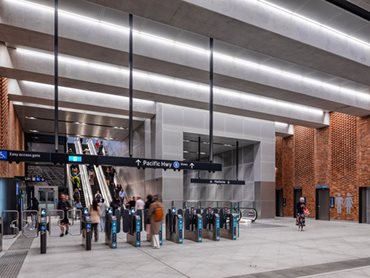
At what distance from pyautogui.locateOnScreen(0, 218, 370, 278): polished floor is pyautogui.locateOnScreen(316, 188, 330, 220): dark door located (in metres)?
10.2

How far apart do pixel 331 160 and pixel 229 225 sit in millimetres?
11378

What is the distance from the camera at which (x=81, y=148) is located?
3020 centimetres

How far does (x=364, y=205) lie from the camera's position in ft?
62.0

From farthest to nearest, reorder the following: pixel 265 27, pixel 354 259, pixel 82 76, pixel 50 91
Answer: pixel 50 91, pixel 82 76, pixel 265 27, pixel 354 259

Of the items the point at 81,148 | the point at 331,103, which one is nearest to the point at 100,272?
the point at 331,103

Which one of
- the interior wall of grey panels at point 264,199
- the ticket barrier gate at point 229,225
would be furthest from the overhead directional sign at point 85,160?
the interior wall of grey panels at point 264,199

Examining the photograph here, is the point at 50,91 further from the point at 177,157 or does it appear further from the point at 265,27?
the point at 265,27

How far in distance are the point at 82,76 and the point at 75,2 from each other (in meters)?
4.17

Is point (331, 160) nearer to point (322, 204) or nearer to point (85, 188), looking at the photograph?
point (322, 204)

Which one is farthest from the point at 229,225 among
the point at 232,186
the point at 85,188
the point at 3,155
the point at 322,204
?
the point at 85,188

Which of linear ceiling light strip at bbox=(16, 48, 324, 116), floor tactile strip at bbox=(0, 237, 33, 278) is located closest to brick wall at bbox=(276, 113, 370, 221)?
linear ceiling light strip at bbox=(16, 48, 324, 116)

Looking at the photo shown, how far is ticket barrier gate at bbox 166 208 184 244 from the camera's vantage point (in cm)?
1066

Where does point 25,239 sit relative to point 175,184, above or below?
below

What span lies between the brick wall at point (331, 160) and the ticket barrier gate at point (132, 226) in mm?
13672
